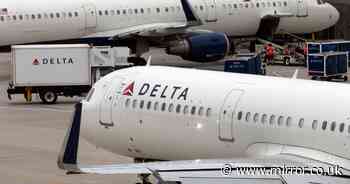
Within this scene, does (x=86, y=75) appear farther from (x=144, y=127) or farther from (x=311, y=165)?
(x=311, y=165)

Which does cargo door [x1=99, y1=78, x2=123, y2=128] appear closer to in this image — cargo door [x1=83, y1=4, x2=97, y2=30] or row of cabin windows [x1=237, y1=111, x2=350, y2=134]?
row of cabin windows [x1=237, y1=111, x2=350, y2=134]

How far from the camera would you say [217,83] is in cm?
2042

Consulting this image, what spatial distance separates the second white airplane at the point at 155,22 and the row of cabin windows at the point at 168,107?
28996mm

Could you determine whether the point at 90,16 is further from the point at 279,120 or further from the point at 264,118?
the point at 279,120

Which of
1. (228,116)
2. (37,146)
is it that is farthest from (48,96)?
(228,116)

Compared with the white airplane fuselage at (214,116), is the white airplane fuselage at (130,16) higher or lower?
lower

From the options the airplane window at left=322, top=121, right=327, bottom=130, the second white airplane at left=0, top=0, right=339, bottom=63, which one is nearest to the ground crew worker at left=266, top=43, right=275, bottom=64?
the second white airplane at left=0, top=0, right=339, bottom=63

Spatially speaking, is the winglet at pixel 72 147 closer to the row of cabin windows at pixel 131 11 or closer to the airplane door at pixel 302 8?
the row of cabin windows at pixel 131 11

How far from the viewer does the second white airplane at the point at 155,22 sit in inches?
1983

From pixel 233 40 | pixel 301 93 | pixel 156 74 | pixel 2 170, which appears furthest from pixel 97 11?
pixel 301 93

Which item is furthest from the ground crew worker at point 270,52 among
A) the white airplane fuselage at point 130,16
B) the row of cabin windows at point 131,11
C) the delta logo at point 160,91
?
the delta logo at point 160,91

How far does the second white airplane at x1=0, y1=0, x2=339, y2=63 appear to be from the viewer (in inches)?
1983

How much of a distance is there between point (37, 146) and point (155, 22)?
24311 mm

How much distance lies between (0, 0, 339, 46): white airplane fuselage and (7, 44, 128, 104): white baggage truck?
768cm
